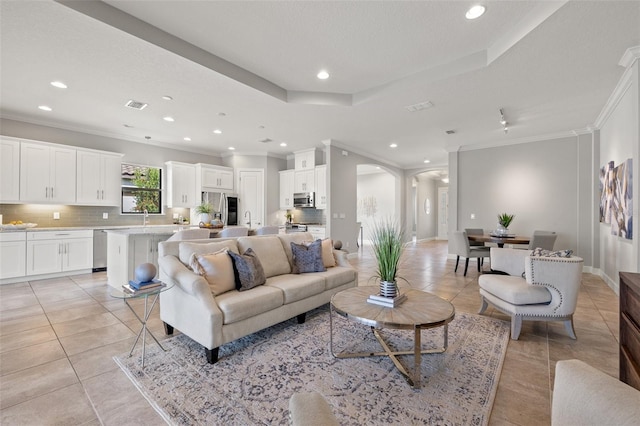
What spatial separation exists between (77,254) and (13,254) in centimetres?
84

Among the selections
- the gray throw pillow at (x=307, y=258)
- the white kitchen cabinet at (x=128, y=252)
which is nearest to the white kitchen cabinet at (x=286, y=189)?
the white kitchen cabinet at (x=128, y=252)

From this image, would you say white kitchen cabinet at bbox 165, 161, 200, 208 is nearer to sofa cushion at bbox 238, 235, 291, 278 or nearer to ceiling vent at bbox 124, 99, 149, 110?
ceiling vent at bbox 124, 99, 149, 110

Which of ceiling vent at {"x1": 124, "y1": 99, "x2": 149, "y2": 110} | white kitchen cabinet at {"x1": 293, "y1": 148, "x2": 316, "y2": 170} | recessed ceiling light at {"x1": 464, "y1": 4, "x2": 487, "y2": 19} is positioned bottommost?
white kitchen cabinet at {"x1": 293, "y1": 148, "x2": 316, "y2": 170}

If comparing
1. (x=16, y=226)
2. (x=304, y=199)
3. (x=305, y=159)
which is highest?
(x=305, y=159)

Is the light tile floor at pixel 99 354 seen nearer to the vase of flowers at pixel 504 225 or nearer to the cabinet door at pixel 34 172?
the vase of flowers at pixel 504 225

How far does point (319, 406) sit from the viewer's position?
811mm

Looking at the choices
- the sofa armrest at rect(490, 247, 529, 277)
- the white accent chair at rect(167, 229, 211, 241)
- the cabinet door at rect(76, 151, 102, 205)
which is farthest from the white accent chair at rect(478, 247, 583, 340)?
the cabinet door at rect(76, 151, 102, 205)

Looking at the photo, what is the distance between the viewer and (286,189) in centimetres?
819

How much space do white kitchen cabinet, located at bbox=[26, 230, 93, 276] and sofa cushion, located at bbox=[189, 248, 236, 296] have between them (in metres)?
4.39

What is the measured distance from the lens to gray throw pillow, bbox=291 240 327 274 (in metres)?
3.44

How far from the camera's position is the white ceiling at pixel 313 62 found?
2582 mm

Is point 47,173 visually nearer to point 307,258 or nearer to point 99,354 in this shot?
point 99,354

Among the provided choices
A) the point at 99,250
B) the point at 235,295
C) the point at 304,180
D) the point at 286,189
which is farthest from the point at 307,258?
the point at 286,189

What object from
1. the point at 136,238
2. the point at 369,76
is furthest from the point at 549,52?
the point at 136,238
